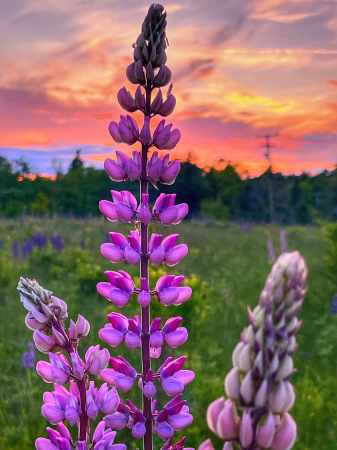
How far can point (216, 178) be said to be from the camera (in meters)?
55.4

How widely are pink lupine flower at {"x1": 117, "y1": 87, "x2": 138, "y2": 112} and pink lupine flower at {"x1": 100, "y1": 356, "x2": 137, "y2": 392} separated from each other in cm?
64

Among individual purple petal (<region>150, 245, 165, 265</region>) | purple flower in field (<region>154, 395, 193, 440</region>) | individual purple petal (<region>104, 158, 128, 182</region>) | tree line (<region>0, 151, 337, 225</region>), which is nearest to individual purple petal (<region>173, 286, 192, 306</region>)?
individual purple petal (<region>150, 245, 165, 265</region>)

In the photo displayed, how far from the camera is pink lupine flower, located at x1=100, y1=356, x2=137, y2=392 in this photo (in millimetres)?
907

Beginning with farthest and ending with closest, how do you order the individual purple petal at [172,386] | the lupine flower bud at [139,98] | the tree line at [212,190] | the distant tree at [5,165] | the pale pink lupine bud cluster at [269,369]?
the distant tree at [5,165] < the tree line at [212,190] < the lupine flower bud at [139,98] < the individual purple petal at [172,386] < the pale pink lupine bud cluster at [269,369]

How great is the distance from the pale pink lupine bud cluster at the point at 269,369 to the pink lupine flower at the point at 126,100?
645mm

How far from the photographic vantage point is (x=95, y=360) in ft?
2.94

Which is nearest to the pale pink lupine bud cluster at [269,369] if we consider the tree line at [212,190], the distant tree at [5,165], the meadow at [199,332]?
the meadow at [199,332]

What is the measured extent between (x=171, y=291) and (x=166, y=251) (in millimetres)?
113

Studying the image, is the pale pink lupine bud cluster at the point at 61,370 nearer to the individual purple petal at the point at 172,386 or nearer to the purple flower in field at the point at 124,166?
the individual purple petal at the point at 172,386

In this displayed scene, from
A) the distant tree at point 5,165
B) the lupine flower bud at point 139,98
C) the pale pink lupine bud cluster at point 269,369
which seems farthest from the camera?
the distant tree at point 5,165

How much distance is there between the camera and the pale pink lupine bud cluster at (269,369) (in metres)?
0.60

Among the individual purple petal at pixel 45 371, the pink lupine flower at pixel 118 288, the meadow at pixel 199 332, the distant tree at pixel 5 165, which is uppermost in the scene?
the distant tree at pixel 5 165

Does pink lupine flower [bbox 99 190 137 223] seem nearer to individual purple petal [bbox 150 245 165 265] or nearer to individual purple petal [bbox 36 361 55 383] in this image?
individual purple petal [bbox 150 245 165 265]

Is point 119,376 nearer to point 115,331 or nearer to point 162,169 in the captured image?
point 115,331
